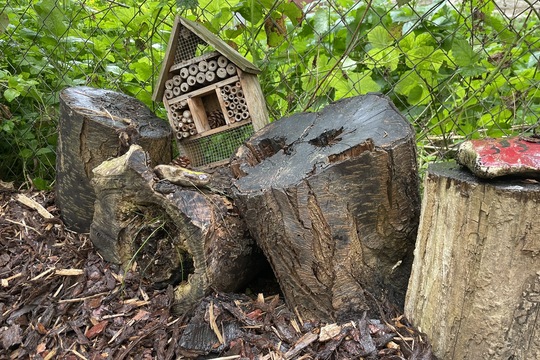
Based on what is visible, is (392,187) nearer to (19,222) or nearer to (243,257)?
(243,257)

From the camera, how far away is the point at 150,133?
2307 millimetres

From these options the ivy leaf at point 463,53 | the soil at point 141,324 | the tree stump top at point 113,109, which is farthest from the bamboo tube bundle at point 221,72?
the ivy leaf at point 463,53

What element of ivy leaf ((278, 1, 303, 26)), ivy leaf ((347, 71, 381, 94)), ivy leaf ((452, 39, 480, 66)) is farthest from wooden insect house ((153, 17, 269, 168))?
ivy leaf ((452, 39, 480, 66))

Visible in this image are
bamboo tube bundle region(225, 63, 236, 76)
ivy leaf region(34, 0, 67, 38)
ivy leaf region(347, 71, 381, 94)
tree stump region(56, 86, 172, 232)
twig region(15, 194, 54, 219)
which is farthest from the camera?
ivy leaf region(34, 0, 67, 38)

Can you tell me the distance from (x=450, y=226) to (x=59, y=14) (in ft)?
7.60

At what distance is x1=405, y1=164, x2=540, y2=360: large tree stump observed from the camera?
4.79ft

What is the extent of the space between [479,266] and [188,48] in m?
1.53

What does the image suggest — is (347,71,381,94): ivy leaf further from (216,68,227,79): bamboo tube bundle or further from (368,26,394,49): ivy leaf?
(216,68,227,79): bamboo tube bundle

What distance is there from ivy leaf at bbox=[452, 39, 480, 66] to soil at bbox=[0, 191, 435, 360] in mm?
1217

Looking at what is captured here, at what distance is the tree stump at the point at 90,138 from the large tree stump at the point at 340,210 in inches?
23.1

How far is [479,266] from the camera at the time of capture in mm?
1535

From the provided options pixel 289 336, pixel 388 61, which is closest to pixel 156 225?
pixel 289 336

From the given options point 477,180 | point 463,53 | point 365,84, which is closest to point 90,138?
point 365,84

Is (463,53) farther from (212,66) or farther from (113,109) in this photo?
(113,109)
